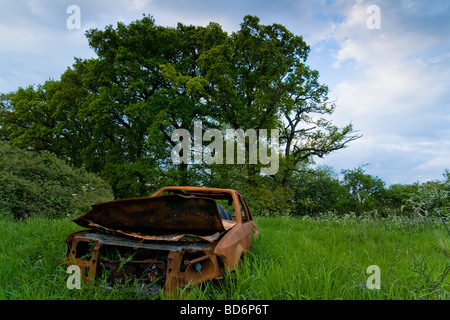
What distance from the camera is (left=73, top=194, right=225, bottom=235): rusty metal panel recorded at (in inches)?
129

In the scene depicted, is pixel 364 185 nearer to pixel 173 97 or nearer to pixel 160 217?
pixel 173 97

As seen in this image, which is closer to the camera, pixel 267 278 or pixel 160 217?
pixel 267 278

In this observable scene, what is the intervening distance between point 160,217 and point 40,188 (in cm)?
680

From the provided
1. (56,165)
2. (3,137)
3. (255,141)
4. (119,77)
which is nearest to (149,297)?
(56,165)

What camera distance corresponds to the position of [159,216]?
346cm

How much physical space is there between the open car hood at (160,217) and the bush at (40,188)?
17.1 feet

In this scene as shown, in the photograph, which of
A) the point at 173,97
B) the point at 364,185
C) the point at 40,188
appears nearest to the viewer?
the point at 40,188

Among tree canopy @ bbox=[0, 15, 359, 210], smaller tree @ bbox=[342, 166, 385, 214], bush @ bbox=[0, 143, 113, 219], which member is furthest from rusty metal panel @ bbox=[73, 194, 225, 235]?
smaller tree @ bbox=[342, 166, 385, 214]

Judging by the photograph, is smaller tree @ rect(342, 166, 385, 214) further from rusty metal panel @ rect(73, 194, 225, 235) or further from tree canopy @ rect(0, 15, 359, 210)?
rusty metal panel @ rect(73, 194, 225, 235)

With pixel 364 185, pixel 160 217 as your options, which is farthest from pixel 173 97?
pixel 364 185

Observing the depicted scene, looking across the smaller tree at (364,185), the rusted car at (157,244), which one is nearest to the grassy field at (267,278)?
the rusted car at (157,244)

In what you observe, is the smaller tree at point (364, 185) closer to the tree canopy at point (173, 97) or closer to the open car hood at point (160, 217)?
the tree canopy at point (173, 97)

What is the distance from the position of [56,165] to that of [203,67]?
44.9 ft

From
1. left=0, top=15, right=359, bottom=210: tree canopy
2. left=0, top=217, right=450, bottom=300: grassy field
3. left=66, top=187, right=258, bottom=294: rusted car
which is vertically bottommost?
left=0, top=217, right=450, bottom=300: grassy field
